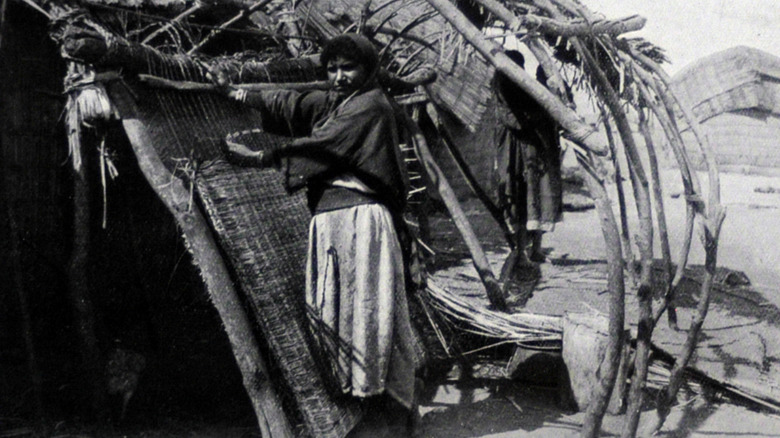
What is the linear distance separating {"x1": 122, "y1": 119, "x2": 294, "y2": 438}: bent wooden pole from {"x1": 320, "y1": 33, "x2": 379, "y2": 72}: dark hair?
864 mm

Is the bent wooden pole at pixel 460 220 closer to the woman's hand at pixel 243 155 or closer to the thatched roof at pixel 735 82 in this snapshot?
the woman's hand at pixel 243 155

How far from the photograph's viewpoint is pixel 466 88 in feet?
19.4

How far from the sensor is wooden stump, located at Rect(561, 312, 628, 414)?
3746 mm

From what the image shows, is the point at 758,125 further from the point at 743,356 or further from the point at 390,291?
the point at 390,291

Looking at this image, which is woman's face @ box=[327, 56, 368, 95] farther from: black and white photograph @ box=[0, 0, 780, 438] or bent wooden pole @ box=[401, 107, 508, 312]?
bent wooden pole @ box=[401, 107, 508, 312]

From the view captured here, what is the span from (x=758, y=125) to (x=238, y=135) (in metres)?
14.0

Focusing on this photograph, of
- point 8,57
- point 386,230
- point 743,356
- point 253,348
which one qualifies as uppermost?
point 8,57

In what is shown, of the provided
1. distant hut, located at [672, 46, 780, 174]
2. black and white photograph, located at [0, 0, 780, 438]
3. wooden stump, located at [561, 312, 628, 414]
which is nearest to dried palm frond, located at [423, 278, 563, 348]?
black and white photograph, located at [0, 0, 780, 438]

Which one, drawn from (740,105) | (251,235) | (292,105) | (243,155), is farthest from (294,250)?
(740,105)

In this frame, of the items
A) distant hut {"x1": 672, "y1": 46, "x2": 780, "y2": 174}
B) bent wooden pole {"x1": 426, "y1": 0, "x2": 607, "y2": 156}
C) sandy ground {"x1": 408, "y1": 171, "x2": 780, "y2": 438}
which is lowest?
sandy ground {"x1": 408, "y1": 171, "x2": 780, "y2": 438}

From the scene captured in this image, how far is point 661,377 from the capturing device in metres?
3.90

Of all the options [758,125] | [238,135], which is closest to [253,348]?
[238,135]

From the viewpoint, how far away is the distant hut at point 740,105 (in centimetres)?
1415

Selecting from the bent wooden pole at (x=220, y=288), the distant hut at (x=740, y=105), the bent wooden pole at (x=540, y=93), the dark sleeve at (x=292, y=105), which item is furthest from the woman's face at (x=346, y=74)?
the distant hut at (x=740, y=105)
